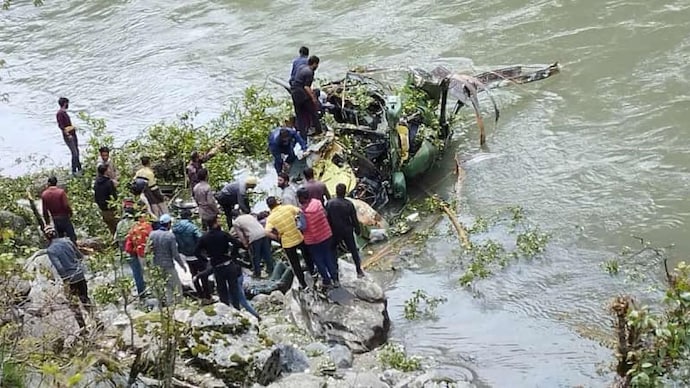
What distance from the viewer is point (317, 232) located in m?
11.0

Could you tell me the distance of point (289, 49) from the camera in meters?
23.9

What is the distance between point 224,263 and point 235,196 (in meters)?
2.63

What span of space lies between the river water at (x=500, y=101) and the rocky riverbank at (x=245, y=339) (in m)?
0.75

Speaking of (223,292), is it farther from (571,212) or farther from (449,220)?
(571,212)

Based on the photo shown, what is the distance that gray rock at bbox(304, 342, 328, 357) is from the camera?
9.81 m

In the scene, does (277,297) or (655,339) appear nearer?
(655,339)

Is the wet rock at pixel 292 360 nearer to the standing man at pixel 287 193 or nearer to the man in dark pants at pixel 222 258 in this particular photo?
the man in dark pants at pixel 222 258

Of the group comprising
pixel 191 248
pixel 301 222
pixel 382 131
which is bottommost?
pixel 382 131

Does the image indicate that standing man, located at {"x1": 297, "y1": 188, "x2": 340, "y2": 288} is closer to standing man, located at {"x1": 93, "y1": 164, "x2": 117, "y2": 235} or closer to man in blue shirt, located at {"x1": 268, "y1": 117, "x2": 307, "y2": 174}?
man in blue shirt, located at {"x1": 268, "y1": 117, "x2": 307, "y2": 174}

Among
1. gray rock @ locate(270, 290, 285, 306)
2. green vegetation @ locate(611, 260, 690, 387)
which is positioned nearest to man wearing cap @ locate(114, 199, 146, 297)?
gray rock @ locate(270, 290, 285, 306)

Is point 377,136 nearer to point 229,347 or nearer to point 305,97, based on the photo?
point 305,97

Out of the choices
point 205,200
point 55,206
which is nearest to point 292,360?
point 205,200

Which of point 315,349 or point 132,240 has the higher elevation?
point 132,240

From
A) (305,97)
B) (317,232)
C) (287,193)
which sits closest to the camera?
(317,232)
